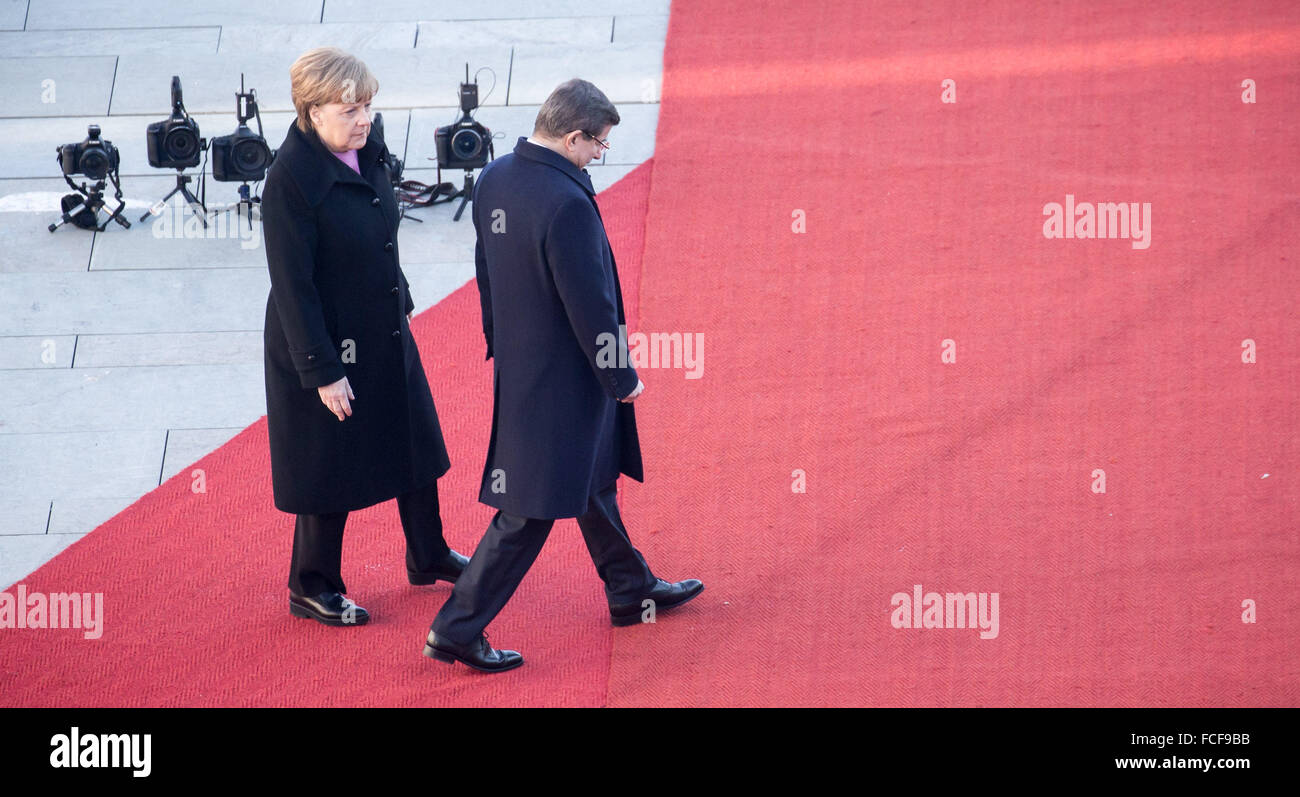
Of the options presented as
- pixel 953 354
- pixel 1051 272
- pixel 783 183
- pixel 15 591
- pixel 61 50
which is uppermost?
pixel 61 50

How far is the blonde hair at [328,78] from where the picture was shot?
11.3 feet

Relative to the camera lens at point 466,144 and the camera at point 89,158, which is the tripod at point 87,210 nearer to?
the camera at point 89,158

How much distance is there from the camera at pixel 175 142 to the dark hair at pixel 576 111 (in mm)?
3185

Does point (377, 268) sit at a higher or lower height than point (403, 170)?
lower

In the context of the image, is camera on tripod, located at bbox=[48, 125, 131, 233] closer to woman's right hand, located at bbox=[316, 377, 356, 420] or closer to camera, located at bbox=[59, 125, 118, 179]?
camera, located at bbox=[59, 125, 118, 179]

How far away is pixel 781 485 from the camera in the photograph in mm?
4496

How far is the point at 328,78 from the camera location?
345 centimetres

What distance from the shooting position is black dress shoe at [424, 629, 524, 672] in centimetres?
369

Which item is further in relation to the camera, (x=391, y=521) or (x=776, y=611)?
(x=391, y=521)

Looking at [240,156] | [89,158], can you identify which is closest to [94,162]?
[89,158]

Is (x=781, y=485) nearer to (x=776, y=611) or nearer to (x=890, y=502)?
(x=890, y=502)

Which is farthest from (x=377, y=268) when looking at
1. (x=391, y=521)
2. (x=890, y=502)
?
(x=890, y=502)

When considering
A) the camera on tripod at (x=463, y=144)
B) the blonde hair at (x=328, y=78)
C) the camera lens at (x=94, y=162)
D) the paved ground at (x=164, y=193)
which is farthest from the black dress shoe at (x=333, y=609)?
the camera lens at (x=94, y=162)

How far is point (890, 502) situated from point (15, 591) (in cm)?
256
